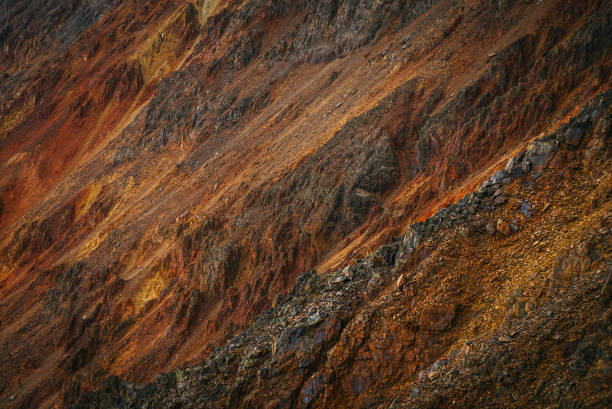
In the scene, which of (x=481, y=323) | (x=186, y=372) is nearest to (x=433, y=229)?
(x=481, y=323)

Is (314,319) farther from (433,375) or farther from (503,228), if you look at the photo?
(503,228)

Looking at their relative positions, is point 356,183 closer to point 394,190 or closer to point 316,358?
point 394,190

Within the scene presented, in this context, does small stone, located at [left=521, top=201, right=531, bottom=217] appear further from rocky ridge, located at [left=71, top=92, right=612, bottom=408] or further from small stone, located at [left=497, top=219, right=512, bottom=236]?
small stone, located at [left=497, top=219, right=512, bottom=236]

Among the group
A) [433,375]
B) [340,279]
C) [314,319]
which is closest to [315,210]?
[340,279]

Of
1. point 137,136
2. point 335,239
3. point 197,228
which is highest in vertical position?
point 137,136

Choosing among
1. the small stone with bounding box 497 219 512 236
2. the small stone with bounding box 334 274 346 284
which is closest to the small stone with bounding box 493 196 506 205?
the small stone with bounding box 497 219 512 236
